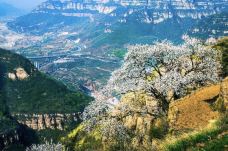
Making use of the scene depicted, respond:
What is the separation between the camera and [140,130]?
5044cm

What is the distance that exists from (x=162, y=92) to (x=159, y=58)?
20.2 ft

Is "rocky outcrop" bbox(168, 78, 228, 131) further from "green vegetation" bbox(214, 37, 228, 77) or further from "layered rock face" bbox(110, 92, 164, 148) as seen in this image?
"green vegetation" bbox(214, 37, 228, 77)

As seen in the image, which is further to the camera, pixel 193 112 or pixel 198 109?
pixel 198 109

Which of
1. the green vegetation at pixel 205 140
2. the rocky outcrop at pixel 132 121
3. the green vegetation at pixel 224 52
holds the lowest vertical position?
the rocky outcrop at pixel 132 121

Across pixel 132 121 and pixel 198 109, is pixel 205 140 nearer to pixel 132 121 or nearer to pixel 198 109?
pixel 198 109

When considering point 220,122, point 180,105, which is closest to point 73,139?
point 180,105

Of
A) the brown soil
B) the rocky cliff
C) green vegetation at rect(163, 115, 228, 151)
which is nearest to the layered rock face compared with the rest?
the rocky cliff

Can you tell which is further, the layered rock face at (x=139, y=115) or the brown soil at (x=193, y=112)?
the layered rock face at (x=139, y=115)

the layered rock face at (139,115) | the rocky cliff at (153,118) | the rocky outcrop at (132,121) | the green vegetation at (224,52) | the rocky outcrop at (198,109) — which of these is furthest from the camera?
the green vegetation at (224,52)

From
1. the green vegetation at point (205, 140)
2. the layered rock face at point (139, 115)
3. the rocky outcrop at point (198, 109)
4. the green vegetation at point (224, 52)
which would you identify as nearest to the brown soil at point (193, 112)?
the rocky outcrop at point (198, 109)

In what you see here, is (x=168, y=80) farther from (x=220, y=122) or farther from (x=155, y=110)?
(x=220, y=122)

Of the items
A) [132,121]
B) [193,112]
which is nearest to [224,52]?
[132,121]

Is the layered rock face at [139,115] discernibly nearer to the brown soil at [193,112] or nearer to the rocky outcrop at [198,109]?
the brown soil at [193,112]

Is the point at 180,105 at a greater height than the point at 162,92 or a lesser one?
greater
